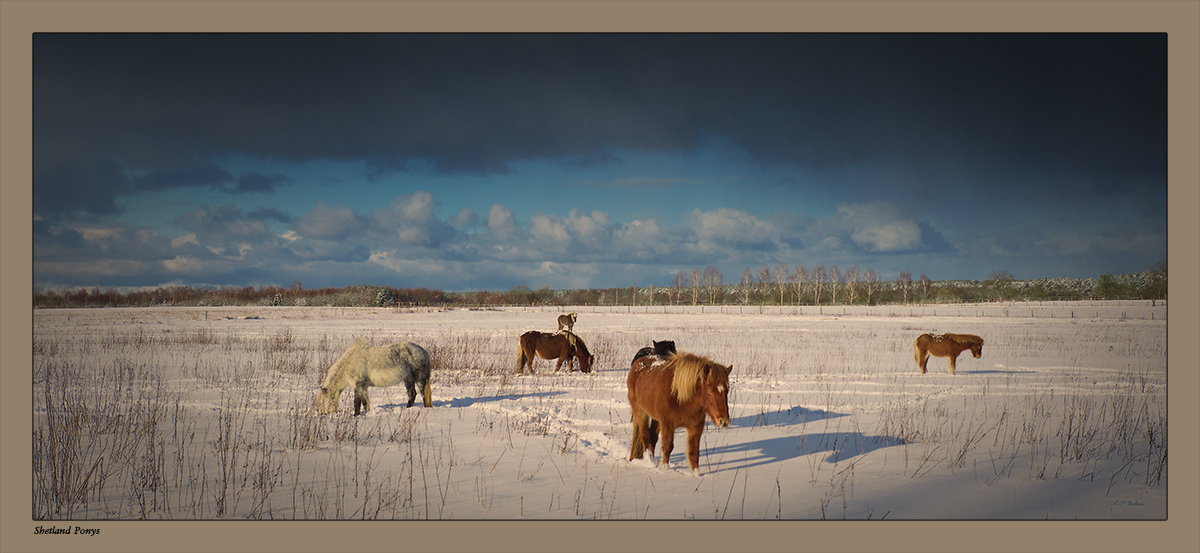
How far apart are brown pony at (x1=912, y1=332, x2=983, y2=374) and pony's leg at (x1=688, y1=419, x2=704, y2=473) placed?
39.1 ft

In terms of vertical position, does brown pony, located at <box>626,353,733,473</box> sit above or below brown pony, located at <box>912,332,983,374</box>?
above

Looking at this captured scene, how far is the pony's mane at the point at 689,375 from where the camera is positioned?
5125 mm

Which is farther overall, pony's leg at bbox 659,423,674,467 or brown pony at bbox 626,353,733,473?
pony's leg at bbox 659,423,674,467

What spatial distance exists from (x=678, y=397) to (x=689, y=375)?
1.04ft

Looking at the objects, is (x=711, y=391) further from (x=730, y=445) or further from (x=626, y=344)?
(x=626, y=344)

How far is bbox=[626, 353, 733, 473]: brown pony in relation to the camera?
509 cm

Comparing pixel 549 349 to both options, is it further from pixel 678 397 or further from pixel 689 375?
pixel 689 375

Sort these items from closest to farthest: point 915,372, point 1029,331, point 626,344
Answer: point 915,372 → point 626,344 → point 1029,331

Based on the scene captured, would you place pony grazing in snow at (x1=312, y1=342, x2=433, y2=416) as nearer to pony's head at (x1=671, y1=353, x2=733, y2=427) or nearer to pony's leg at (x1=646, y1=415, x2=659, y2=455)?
pony's leg at (x1=646, y1=415, x2=659, y2=455)

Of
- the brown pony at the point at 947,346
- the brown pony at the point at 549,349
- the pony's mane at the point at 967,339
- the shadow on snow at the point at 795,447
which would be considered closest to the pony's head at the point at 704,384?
the shadow on snow at the point at 795,447

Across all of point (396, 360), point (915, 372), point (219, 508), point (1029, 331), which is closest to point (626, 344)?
point (915, 372)

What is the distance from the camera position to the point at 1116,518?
17.9ft

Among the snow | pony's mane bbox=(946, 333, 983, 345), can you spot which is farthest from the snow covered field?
pony's mane bbox=(946, 333, 983, 345)

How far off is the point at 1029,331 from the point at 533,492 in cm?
3394
